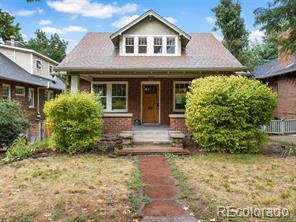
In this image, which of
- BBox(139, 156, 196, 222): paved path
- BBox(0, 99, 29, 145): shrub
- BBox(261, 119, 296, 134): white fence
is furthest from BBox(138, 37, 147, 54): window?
BBox(139, 156, 196, 222): paved path

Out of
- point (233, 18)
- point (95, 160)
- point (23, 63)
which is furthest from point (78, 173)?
point (233, 18)

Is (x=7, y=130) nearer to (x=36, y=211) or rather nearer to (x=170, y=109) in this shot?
(x=170, y=109)

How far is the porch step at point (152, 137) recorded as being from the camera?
38.4 ft

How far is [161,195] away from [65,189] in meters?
1.85

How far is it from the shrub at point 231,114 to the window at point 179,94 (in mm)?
5117

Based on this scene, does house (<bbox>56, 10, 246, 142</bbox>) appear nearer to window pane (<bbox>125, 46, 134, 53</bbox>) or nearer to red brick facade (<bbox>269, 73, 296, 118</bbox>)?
window pane (<bbox>125, 46, 134, 53</bbox>)

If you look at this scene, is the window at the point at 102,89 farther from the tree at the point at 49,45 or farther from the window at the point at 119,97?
the tree at the point at 49,45

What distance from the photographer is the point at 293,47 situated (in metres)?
7.96

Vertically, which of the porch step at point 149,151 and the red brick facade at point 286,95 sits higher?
the red brick facade at point 286,95

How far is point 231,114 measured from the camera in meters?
10.2

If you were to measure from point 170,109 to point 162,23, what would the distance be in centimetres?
426

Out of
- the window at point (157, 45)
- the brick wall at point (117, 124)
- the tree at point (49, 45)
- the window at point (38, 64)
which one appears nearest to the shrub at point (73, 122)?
the brick wall at point (117, 124)

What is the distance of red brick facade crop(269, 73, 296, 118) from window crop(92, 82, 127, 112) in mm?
9426

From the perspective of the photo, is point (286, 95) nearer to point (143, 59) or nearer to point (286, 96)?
point (286, 96)
